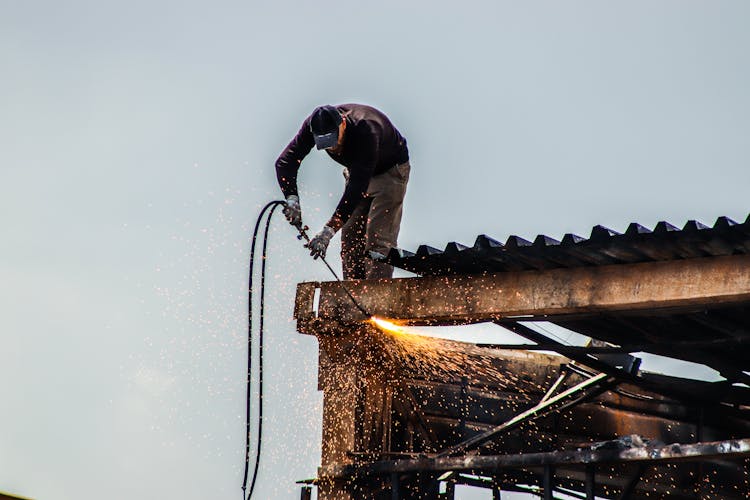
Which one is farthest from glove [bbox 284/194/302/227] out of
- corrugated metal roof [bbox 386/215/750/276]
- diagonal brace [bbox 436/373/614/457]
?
diagonal brace [bbox 436/373/614/457]

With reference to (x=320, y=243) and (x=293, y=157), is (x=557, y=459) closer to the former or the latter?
(x=320, y=243)

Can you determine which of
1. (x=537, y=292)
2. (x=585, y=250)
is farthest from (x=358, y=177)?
(x=585, y=250)

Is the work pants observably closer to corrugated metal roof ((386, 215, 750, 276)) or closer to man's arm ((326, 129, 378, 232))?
man's arm ((326, 129, 378, 232))

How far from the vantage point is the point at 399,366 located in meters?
9.23

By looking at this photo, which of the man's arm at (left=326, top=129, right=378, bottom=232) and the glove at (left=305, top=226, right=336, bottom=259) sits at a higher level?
the man's arm at (left=326, top=129, right=378, bottom=232)

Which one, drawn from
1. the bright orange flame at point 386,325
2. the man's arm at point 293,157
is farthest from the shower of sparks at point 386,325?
the man's arm at point 293,157

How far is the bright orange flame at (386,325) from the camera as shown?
8367 mm

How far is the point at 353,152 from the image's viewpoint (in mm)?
8680

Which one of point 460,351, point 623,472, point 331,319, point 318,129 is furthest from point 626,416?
point 318,129

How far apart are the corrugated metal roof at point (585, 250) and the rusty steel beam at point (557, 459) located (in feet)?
3.62

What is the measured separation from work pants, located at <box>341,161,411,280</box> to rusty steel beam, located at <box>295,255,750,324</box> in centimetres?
73

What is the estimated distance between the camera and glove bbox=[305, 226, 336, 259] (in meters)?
8.12

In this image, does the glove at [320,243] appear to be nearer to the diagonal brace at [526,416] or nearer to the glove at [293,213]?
the glove at [293,213]

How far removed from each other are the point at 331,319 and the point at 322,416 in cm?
87
